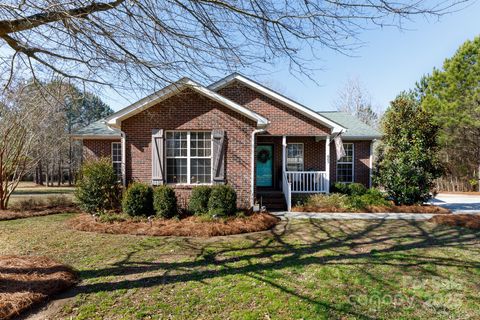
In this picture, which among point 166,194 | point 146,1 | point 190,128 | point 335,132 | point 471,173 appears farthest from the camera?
point 471,173

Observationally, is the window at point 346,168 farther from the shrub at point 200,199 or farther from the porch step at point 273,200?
the shrub at point 200,199

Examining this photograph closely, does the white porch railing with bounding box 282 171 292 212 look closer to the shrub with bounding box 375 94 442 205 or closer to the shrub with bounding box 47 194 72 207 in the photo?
the shrub with bounding box 375 94 442 205

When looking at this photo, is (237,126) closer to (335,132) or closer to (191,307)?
(335,132)

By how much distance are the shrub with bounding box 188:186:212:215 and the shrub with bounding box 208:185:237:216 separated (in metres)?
0.21

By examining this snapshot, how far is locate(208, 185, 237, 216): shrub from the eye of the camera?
8.27 meters

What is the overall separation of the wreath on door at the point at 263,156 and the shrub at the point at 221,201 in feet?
16.1

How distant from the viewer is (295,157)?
1316 cm

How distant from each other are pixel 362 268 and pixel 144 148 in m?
7.82

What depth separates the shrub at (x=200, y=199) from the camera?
8516mm

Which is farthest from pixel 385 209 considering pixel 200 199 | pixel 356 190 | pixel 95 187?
pixel 95 187

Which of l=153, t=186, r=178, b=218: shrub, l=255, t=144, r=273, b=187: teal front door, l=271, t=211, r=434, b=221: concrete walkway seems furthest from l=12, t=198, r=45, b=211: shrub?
l=271, t=211, r=434, b=221: concrete walkway

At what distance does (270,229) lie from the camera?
7.57 m

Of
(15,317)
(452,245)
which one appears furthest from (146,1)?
(452,245)

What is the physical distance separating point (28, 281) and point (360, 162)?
1403 cm
